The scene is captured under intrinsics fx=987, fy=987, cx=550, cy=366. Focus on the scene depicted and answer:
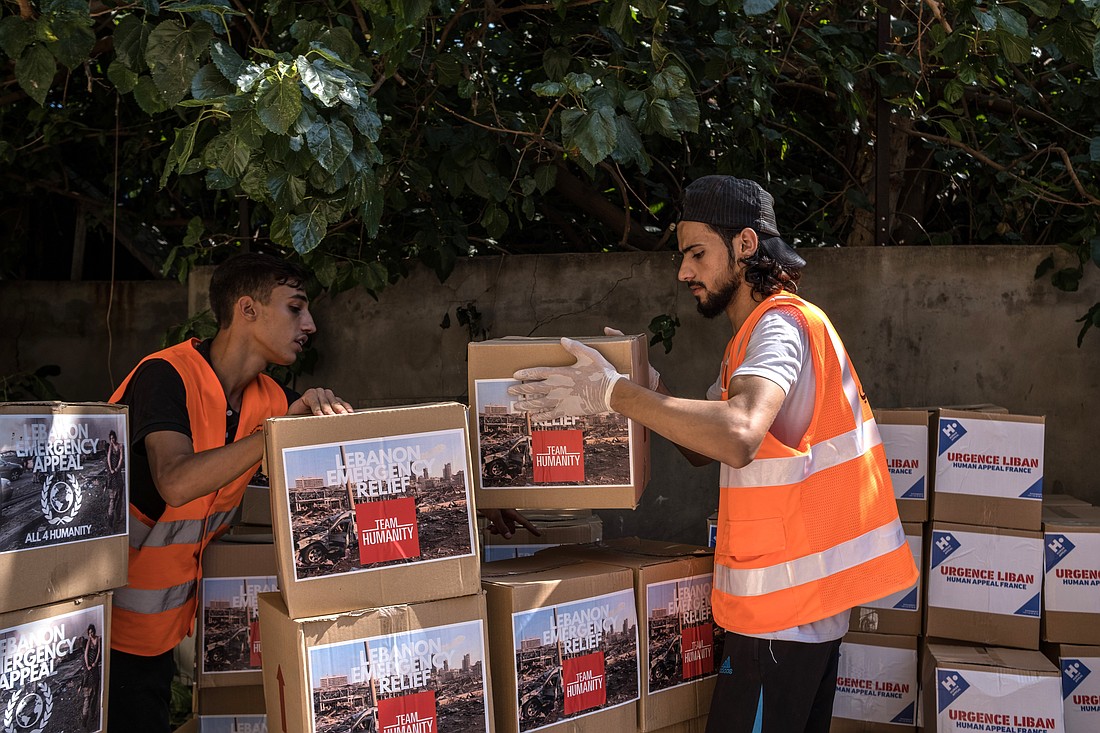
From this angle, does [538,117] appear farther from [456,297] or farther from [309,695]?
[309,695]

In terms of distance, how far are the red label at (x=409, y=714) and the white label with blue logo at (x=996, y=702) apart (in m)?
1.62

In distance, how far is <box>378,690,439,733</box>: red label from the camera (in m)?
1.83

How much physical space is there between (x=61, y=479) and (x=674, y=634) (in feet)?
4.28

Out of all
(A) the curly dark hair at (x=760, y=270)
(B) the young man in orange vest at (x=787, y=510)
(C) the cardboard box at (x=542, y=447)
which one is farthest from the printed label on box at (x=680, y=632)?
(A) the curly dark hair at (x=760, y=270)

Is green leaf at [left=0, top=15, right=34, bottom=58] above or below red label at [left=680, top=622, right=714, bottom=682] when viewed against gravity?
above

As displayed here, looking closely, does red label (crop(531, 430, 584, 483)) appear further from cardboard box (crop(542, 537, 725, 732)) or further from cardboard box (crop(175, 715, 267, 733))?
cardboard box (crop(175, 715, 267, 733))

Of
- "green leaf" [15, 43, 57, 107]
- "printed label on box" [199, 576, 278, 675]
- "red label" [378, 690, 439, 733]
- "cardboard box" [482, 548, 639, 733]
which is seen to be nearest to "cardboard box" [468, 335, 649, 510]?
"cardboard box" [482, 548, 639, 733]

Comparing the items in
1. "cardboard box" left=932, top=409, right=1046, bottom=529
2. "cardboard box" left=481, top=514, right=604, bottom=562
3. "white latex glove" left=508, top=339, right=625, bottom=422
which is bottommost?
"cardboard box" left=481, top=514, right=604, bottom=562

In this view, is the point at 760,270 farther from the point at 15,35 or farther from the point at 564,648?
the point at 15,35

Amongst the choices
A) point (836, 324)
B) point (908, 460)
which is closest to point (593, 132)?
point (908, 460)

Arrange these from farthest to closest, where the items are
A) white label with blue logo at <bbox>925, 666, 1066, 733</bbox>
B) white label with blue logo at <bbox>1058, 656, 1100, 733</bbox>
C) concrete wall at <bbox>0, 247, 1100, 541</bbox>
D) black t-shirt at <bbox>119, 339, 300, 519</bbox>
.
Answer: concrete wall at <bbox>0, 247, 1100, 541</bbox>, white label with blue logo at <bbox>1058, 656, 1100, 733</bbox>, white label with blue logo at <bbox>925, 666, 1066, 733</bbox>, black t-shirt at <bbox>119, 339, 300, 519</bbox>

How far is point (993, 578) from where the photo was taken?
295 centimetres

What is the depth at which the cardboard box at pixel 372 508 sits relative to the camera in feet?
5.94

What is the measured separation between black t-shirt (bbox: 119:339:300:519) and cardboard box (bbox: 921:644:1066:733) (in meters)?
2.14
